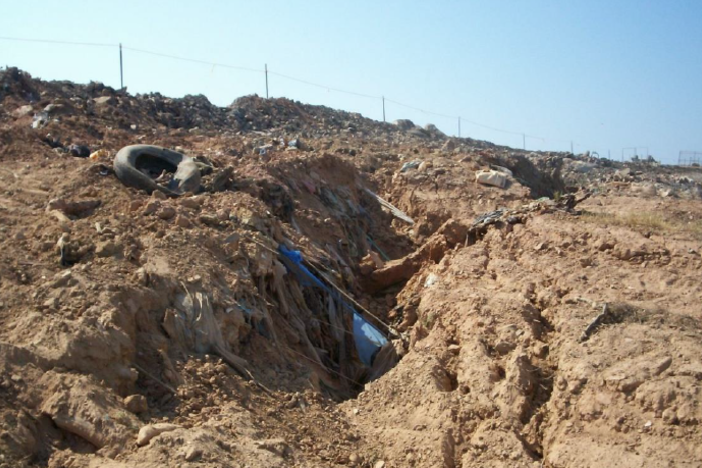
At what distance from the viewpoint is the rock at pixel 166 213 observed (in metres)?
6.31

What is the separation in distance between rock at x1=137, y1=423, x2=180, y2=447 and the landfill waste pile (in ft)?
0.07

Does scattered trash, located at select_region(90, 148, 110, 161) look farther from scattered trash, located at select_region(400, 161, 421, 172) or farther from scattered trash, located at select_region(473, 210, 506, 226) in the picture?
scattered trash, located at select_region(400, 161, 421, 172)

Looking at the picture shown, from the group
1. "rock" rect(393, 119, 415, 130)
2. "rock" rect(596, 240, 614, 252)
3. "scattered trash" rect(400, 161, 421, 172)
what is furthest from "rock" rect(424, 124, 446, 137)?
"rock" rect(596, 240, 614, 252)

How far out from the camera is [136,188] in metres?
7.06

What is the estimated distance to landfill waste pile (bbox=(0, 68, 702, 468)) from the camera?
4277 millimetres

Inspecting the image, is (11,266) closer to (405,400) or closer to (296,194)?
(405,400)

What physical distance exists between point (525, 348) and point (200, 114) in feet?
39.9

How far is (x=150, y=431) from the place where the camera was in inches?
159

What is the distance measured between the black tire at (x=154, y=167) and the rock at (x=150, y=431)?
348 cm

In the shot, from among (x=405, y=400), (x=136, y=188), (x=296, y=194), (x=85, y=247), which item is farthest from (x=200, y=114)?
(x=405, y=400)

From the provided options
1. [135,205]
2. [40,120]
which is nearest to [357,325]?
[135,205]

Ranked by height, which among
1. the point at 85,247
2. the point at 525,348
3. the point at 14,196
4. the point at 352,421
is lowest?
the point at 352,421

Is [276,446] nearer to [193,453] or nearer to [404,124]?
[193,453]

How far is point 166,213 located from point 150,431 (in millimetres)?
2732
